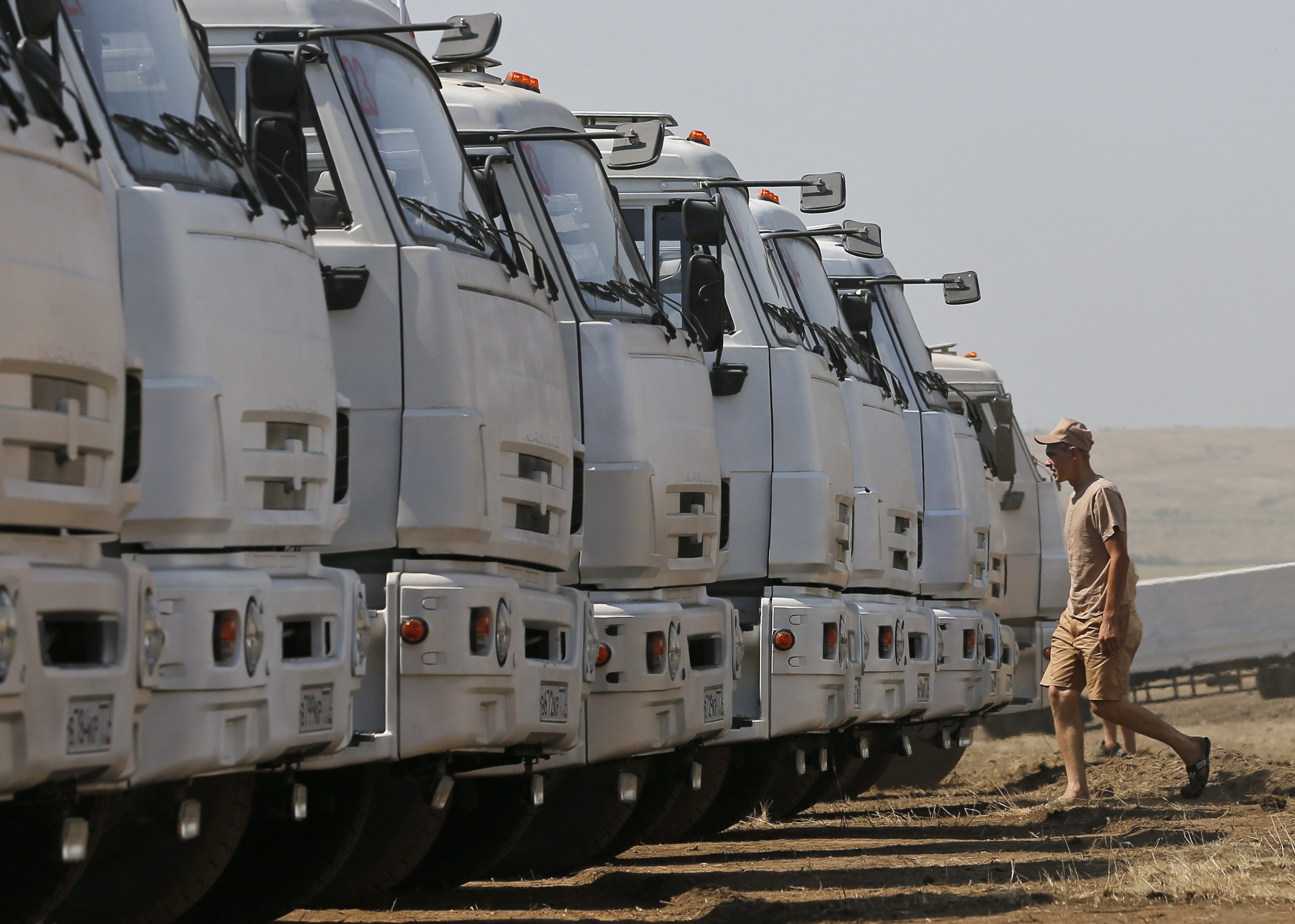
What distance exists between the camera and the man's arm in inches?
480

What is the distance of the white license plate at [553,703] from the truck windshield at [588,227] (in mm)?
1769

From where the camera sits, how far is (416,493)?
7578 millimetres

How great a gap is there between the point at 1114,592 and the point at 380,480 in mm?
5676

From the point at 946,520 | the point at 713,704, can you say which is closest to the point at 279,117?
the point at 713,704

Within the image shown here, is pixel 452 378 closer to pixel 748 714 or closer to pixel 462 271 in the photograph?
pixel 462 271

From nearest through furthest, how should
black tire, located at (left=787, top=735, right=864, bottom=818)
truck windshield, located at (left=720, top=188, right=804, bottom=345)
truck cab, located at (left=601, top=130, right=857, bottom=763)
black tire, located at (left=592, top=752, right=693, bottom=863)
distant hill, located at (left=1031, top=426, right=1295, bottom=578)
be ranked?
black tire, located at (left=592, top=752, right=693, bottom=863)
truck cab, located at (left=601, top=130, right=857, bottom=763)
truck windshield, located at (left=720, top=188, right=804, bottom=345)
black tire, located at (left=787, top=735, right=864, bottom=818)
distant hill, located at (left=1031, top=426, right=1295, bottom=578)

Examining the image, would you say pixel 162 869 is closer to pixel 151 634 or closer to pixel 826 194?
pixel 151 634

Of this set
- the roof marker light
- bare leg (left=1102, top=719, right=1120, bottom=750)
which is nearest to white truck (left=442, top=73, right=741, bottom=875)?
the roof marker light

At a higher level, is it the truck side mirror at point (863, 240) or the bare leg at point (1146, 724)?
the truck side mirror at point (863, 240)

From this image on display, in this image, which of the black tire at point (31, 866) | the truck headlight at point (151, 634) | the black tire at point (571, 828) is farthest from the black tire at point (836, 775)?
the truck headlight at point (151, 634)

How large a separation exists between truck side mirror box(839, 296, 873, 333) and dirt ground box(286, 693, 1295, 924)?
287 centimetres

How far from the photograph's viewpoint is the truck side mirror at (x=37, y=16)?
5.86 m

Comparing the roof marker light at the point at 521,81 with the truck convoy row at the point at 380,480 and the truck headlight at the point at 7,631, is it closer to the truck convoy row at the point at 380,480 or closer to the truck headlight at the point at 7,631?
the truck convoy row at the point at 380,480

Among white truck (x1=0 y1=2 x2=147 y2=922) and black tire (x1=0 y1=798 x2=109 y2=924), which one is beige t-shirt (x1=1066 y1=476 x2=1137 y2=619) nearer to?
black tire (x1=0 y1=798 x2=109 y2=924)
